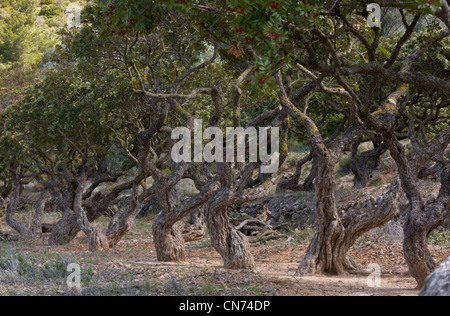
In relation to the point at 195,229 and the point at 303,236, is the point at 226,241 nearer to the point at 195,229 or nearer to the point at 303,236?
the point at 303,236

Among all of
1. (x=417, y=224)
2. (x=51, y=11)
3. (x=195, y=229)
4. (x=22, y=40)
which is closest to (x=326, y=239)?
(x=417, y=224)

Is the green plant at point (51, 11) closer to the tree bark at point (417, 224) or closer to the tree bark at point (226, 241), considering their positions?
the tree bark at point (226, 241)

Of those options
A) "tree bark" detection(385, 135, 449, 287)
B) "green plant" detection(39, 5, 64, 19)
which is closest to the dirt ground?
"tree bark" detection(385, 135, 449, 287)

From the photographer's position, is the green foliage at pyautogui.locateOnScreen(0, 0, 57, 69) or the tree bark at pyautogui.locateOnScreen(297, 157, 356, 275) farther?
the green foliage at pyautogui.locateOnScreen(0, 0, 57, 69)

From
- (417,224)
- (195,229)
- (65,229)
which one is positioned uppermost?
(417,224)

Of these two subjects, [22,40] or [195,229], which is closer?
[195,229]

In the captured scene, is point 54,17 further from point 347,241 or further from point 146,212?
point 347,241

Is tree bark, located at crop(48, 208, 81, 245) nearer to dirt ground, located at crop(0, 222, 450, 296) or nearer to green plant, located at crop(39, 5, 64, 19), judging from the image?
dirt ground, located at crop(0, 222, 450, 296)

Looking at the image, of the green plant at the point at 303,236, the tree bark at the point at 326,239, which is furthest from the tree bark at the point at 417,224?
the green plant at the point at 303,236

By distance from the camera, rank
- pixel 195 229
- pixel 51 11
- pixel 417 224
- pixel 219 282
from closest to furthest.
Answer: pixel 219 282
pixel 417 224
pixel 195 229
pixel 51 11

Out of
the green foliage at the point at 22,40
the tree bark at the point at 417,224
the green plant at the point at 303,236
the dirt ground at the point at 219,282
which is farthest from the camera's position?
the green foliage at the point at 22,40

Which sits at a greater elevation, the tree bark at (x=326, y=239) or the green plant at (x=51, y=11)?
the green plant at (x=51, y=11)

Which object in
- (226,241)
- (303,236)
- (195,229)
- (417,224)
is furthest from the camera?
(195,229)
